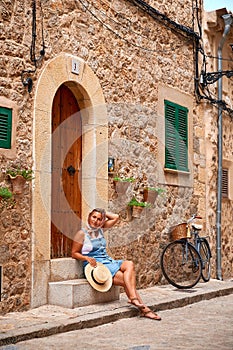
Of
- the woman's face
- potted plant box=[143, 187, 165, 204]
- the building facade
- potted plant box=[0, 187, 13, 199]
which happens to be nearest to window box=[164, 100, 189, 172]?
the building facade

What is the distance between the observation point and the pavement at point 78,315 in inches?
225

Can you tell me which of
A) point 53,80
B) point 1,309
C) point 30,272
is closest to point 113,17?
point 53,80

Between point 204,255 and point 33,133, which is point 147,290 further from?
point 33,133

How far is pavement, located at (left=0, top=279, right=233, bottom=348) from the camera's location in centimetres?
571

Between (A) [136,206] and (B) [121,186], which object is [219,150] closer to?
(A) [136,206]

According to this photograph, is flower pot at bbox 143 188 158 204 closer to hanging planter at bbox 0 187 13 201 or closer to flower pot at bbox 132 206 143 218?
flower pot at bbox 132 206 143 218

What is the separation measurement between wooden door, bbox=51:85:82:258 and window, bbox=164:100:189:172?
204 centimetres

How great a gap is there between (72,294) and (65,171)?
171cm

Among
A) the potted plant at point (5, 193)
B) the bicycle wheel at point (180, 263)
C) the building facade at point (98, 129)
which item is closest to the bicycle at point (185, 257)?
the bicycle wheel at point (180, 263)

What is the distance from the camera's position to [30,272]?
6.83 meters

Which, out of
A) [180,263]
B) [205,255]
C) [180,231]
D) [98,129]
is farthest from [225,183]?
[98,129]

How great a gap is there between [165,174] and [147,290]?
1905mm

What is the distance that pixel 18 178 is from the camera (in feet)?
21.7

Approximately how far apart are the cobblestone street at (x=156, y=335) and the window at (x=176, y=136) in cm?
308
